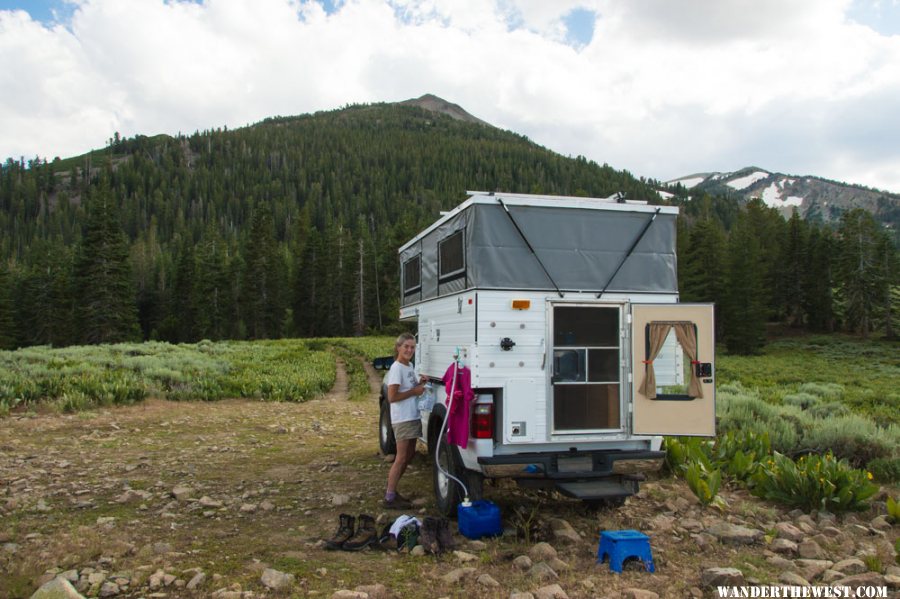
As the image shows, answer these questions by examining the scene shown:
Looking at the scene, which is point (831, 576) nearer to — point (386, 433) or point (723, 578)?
point (723, 578)

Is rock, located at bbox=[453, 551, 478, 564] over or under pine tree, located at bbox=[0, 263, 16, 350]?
under

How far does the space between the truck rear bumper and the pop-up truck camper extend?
11 millimetres

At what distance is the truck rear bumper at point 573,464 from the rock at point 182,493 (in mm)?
3800

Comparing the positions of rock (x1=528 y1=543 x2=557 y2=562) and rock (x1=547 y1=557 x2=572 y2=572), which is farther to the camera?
rock (x1=528 y1=543 x2=557 y2=562)

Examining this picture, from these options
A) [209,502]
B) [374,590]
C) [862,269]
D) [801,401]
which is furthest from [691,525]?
[862,269]

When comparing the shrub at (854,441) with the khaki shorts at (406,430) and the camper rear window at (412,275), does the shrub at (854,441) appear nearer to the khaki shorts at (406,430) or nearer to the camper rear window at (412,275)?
the khaki shorts at (406,430)

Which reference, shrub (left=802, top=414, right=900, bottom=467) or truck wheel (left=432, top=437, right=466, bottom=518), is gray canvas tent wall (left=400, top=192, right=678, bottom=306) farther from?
shrub (left=802, top=414, right=900, bottom=467)

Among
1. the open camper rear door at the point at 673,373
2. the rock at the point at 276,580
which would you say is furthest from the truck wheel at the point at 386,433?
the rock at the point at 276,580

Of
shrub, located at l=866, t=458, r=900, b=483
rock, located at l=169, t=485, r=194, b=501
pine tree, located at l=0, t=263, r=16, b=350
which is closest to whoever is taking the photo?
rock, located at l=169, t=485, r=194, b=501

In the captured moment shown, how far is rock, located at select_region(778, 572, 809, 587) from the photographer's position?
499 cm

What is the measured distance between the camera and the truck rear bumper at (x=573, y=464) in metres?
6.11

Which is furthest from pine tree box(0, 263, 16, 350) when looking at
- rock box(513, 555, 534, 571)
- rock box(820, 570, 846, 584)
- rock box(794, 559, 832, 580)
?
rock box(820, 570, 846, 584)

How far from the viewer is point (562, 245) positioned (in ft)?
22.3

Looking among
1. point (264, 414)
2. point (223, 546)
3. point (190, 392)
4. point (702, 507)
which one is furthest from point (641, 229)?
point (190, 392)
